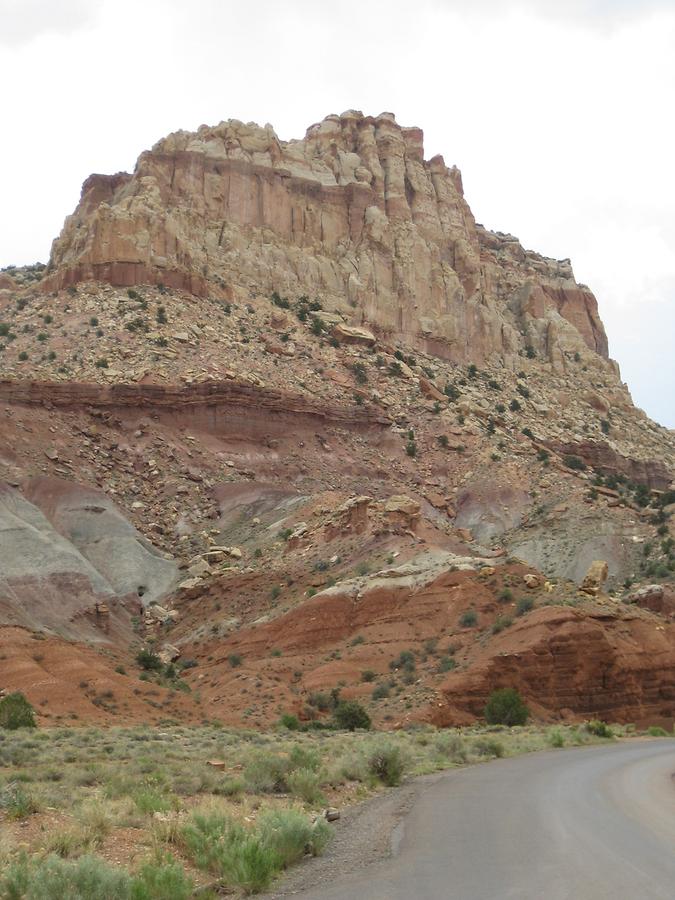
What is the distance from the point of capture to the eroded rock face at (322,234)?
259 ft

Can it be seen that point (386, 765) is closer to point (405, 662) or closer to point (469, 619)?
point (405, 662)

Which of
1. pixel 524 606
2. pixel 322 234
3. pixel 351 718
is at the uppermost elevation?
pixel 322 234

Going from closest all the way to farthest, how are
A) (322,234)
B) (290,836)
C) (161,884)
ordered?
(161,884)
(290,836)
(322,234)

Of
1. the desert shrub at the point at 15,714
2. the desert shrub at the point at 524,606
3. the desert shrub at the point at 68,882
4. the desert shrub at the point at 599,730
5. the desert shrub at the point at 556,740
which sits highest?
the desert shrub at the point at 524,606

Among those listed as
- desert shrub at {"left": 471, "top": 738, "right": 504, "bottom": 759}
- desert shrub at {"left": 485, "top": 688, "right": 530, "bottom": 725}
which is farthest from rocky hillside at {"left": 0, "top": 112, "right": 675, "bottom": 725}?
desert shrub at {"left": 471, "top": 738, "right": 504, "bottom": 759}

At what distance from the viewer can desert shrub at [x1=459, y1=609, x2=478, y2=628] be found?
138 feet

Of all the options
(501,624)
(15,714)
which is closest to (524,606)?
(501,624)

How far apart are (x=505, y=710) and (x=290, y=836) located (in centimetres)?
2576

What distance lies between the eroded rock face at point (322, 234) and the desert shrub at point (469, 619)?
4399cm

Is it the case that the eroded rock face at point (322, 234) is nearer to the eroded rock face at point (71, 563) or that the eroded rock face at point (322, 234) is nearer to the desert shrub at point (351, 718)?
the eroded rock face at point (71, 563)

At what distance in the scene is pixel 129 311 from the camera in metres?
71.7

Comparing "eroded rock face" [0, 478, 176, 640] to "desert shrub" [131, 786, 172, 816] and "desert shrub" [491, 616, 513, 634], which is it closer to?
"desert shrub" [491, 616, 513, 634]

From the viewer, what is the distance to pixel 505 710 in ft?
120

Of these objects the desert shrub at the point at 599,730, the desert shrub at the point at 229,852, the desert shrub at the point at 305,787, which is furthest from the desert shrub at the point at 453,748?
the desert shrub at the point at 229,852
